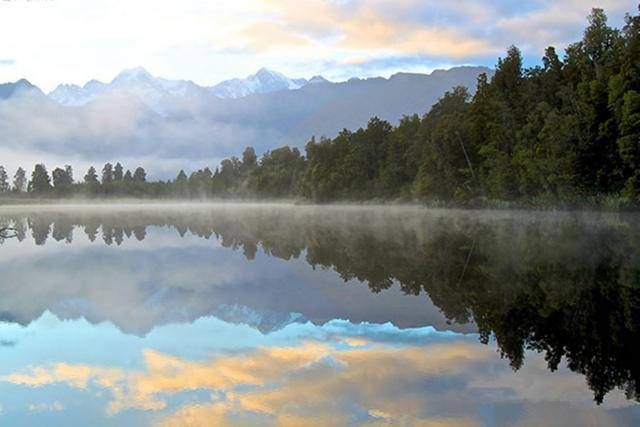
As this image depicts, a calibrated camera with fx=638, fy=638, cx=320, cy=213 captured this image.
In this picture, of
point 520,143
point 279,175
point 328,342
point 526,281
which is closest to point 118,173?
point 279,175

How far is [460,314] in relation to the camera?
11.6 metres

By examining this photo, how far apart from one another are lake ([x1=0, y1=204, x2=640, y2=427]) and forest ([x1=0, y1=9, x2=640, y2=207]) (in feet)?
96.2

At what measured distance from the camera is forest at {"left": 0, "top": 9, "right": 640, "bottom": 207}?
45.9 m

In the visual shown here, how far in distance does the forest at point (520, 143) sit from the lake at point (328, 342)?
2932 cm

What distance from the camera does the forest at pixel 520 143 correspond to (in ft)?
151

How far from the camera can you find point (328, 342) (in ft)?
32.1

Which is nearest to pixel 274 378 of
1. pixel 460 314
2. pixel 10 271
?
pixel 460 314

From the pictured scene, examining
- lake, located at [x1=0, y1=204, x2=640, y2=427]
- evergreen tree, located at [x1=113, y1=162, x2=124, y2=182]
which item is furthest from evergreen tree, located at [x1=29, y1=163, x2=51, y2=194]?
lake, located at [x1=0, y1=204, x2=640, y2=427]

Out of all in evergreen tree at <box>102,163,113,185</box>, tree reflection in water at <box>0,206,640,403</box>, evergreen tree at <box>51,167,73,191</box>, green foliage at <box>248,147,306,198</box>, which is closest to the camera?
tree reflection in water at <box>0,206,640,403</box>

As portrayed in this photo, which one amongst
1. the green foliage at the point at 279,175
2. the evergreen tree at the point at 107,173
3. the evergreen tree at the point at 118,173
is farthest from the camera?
the evergreen tree at the point at 118,173

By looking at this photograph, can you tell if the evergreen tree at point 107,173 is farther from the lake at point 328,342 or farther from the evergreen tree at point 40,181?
the lake at point 328,342

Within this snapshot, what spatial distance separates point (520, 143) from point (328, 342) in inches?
2107

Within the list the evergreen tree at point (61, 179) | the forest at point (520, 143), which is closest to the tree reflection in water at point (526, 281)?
the forest at point (520, 143)

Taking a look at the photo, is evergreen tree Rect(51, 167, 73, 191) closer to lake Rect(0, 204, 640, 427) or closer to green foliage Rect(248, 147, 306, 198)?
green foliage Rect(248, 147, 306, 198)
